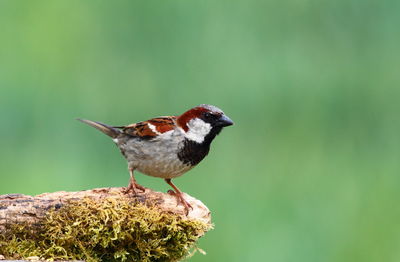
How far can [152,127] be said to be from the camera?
13.2ft

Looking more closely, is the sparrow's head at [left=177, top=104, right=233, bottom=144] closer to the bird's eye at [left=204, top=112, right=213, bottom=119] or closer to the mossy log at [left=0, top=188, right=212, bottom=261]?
the bird's eye at [left=204, top=112, right=213, bottom=119]

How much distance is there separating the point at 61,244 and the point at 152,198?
0.63 metres

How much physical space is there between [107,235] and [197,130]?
0.99 meters

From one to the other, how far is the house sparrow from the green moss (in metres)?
0.40

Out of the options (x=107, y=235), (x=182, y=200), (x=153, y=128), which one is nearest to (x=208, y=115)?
(x=153, y=128)

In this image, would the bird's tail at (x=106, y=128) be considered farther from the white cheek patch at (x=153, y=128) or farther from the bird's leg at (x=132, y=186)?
the bird's leg at (x=132, y=186)

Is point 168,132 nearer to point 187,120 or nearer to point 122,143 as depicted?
point 187,120

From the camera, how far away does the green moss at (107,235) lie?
3.19 m

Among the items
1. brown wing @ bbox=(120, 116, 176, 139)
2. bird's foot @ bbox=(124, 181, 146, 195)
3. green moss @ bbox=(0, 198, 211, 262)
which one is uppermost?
brown wing @ bbox=(120, 116, 176, 139)

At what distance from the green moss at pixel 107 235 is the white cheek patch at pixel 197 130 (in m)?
0.66

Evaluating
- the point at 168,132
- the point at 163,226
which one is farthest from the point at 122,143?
the point at 163,226

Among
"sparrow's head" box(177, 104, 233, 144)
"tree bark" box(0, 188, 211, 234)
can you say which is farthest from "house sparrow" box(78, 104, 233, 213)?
"tree bark" box(0, 188, 211, 234)

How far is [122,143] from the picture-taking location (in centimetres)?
421

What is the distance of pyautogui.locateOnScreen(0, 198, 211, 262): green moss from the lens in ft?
10.5
